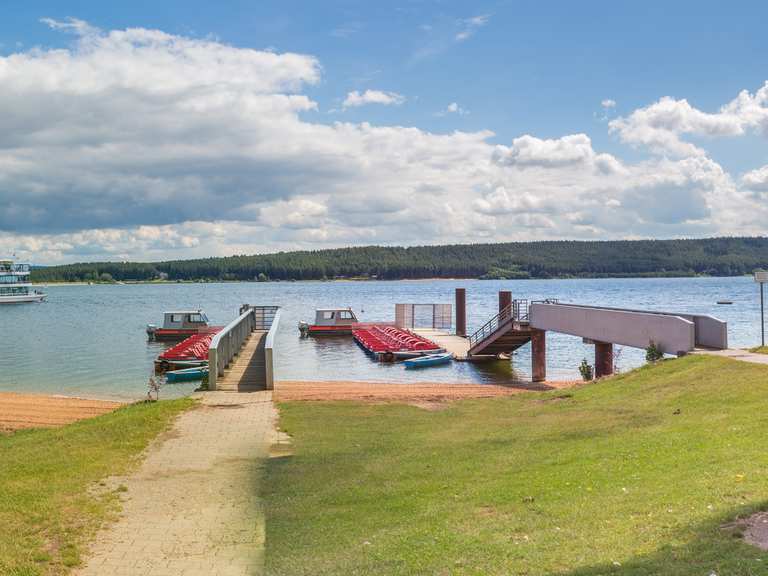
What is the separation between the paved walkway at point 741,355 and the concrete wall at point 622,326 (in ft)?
2.84

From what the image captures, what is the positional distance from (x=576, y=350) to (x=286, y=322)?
40.8m

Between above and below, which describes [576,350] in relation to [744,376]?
below

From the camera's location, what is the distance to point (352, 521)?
9156 millimetres

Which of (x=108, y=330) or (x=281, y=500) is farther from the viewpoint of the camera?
(x=108, y=330)

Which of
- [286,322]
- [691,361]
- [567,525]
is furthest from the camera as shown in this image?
[286,322]

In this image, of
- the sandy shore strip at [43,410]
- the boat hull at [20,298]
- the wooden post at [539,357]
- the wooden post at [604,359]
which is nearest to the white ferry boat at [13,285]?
the boat hull at [20,298]

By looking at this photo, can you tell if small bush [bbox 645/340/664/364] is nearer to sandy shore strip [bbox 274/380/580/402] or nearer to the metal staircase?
sandy shore strip [bbox 274/380/580/402]

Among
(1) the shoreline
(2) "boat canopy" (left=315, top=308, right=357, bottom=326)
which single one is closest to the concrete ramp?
(1) the shoreline

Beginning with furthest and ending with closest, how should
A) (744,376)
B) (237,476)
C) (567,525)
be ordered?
(744,376) < (237,476) < (567,525)

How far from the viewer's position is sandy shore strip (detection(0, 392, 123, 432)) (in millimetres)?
20875

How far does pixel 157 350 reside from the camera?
160 ft

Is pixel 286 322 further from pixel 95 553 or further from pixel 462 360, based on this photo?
pixel 95 553

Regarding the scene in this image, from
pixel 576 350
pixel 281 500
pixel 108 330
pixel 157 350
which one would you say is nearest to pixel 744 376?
pixel 281 500

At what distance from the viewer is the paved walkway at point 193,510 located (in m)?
7.88
